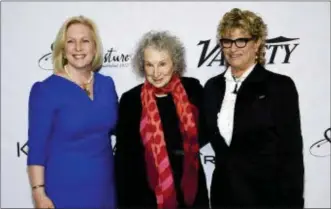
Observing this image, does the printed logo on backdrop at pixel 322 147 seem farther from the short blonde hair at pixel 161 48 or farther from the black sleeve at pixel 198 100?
the short blonde hair at pixel 161 48

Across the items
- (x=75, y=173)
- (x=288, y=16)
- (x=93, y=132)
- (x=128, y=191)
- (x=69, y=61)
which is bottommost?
(x=128, y=191)

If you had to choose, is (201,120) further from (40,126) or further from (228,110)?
(40,126)

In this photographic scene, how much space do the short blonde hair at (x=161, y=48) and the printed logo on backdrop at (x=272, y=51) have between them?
0.42 metres

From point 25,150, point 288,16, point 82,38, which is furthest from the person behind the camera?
point 25,150

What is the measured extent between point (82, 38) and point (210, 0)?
904 millimetres

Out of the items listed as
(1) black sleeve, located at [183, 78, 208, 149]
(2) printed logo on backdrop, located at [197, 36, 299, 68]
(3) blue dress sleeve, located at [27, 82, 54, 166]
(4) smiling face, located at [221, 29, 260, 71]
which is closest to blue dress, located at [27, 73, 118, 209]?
(3) blue dress sleeve, located at [27, 82, 54, 166]

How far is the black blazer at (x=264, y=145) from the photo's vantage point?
1.82 metres

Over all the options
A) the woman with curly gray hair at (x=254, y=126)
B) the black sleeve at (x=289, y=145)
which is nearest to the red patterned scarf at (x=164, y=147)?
the woman with curly gray hair at (x=254, y=126)

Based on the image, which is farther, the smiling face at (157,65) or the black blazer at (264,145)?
the smiling face at (157,65)

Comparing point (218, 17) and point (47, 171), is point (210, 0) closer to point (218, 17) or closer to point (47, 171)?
point (218, 17)

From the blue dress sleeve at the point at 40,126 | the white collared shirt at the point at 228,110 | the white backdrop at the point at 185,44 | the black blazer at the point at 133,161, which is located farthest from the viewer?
the white backdrop at the point at 185,44

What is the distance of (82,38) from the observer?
1.96 m

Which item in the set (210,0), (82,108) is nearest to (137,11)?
(210,0)

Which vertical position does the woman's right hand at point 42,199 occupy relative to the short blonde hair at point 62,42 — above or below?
below
